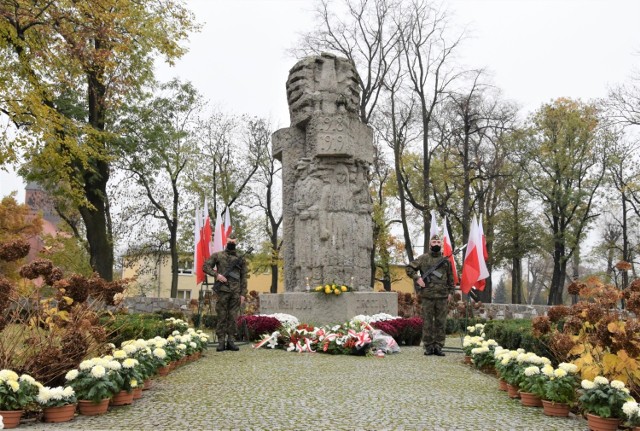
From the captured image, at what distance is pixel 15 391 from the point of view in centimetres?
470

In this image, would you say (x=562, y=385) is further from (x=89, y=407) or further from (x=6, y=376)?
(x=6, y=376)

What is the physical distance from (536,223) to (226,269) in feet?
85.6

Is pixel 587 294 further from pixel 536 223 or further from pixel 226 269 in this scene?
pixel 536 223

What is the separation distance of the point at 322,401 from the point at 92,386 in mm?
2131

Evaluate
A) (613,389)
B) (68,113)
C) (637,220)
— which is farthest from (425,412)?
Result: (637,220)

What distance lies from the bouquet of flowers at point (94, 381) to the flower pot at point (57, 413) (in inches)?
9.6

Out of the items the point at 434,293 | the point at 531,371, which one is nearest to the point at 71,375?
the point at 531,371

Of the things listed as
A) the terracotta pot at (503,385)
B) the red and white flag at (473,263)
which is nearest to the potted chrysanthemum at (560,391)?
the terracotta pot at (503,385)

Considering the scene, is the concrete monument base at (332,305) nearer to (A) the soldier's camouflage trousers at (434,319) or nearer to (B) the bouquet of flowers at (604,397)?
(A) the soldier's camouflage trousers at (434,319)

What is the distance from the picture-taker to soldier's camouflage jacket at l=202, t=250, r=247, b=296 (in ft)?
34.1

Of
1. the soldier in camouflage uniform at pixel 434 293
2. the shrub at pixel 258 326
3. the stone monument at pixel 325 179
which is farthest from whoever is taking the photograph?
the stone monument at pixel 325 179

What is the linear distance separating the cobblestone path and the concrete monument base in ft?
10.9

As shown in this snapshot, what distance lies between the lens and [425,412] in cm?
543

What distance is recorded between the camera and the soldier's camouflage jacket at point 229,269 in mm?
10398
